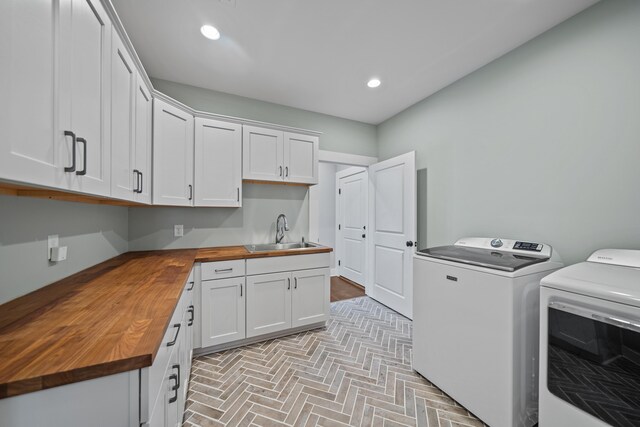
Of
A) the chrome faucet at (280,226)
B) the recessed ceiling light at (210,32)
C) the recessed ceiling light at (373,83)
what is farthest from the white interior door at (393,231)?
the recessed ceiling light at (210,32)

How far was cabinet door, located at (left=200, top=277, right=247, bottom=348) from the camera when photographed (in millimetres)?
2141

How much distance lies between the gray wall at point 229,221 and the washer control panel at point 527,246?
2.19 metres

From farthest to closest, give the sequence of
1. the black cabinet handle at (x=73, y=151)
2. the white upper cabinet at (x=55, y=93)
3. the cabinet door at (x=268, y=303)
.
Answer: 1. the cabinet door at (x=268, y=303)
2. the black cabinet handle at (x=73, y=151)
3. the white upper cabinet at (x=55, y=93)

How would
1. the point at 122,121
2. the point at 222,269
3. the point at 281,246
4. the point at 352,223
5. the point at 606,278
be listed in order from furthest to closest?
the point at 352,223 < the point at 281,246 < the point at 222,269 < the point at 122,121 < the point at 606,278

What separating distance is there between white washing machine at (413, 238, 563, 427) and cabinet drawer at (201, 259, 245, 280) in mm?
1608

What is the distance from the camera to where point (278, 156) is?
109 inches

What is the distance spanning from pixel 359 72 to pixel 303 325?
8.84ft

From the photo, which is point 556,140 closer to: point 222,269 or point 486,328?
point 486,328

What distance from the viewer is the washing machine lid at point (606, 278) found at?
3.38 ft

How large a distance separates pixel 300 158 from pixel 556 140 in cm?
229

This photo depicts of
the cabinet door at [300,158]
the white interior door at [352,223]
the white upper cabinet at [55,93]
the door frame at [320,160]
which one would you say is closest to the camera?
the white upper cabinet at [55,93]

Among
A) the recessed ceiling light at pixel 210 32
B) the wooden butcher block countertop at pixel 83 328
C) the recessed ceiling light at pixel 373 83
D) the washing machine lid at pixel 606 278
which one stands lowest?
the wooden butcher block countertop at pixel 83 328

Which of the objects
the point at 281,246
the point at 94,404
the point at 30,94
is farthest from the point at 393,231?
the point at 30,94

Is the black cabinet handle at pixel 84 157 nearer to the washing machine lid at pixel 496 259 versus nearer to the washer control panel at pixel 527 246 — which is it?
the washing machine lid at pixel 496 259
